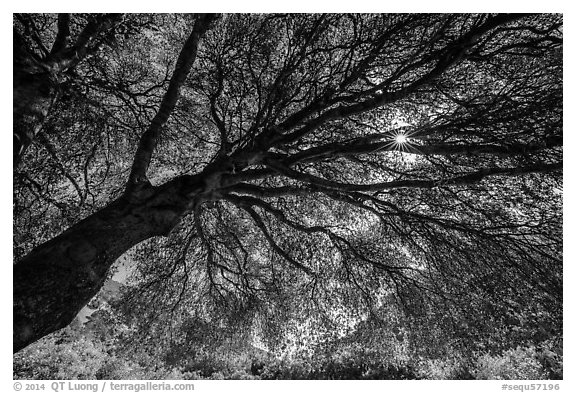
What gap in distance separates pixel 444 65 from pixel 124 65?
7.88m

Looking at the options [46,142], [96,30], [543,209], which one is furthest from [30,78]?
[543,209]

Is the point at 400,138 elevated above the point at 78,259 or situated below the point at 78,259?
above

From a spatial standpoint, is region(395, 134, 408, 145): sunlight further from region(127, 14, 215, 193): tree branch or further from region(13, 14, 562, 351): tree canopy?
region(127, 14, 215, 193): tree branch

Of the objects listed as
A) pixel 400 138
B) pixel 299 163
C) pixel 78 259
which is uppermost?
pixel 400 138

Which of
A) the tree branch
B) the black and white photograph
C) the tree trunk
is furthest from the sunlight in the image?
the tree branch

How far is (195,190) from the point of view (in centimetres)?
620

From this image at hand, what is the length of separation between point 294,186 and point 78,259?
5.21 metres

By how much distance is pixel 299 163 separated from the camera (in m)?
7.61

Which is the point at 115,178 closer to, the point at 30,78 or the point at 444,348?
the point at 30,78

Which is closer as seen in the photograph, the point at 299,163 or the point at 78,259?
the point at 78,259

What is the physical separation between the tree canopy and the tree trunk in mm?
24

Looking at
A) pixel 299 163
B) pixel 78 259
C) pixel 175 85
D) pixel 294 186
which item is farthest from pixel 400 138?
pixel 78 259

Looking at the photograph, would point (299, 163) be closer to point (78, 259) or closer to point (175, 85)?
point (175, 85)

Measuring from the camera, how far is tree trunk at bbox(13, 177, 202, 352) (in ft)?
12.5
